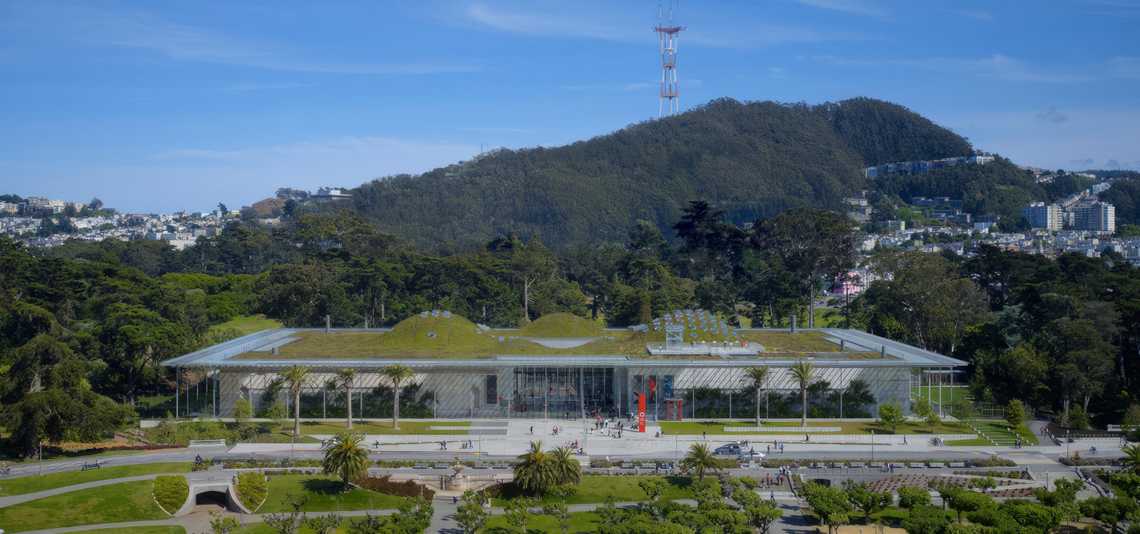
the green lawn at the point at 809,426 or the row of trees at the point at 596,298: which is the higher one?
the row of trees at the point at 596,298

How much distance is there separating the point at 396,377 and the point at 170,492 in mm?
13649

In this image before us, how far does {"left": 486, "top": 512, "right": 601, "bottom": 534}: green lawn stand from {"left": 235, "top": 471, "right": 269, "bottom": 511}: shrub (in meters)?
8.96

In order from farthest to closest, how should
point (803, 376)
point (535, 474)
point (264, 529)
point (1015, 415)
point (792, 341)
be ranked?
point (792, 341), point (803, 376), point (1015, 415), point (535, 474), point (264, 529)

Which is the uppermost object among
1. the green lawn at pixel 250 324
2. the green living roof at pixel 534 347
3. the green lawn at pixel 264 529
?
the green lawn at pixel 250 324

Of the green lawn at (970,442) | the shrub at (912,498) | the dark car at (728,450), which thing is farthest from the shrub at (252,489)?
the green lawn at (970,442)

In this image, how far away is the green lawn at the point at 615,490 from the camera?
40.0 m

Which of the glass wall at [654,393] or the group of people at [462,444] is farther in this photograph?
the glass wall at [654,393]

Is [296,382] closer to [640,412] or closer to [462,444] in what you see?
[462,444]

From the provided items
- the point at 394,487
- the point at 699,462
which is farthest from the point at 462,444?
the point at 699,462

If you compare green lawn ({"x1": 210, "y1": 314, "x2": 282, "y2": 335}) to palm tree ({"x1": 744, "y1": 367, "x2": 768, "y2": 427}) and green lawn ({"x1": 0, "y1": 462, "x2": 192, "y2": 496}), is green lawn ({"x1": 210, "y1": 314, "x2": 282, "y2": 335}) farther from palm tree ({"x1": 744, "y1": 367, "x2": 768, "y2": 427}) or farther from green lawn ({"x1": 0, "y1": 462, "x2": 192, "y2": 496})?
palm tree ({"x1": 744, "y1": 367, "x2": 768, "y2": 427})

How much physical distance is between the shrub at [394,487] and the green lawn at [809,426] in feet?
47.1

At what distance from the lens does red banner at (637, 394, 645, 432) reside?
50.8 m

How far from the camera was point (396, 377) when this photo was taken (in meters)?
51.1

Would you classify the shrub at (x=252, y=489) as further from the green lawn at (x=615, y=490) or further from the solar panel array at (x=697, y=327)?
the solar panel array at (x=697, y=327)
